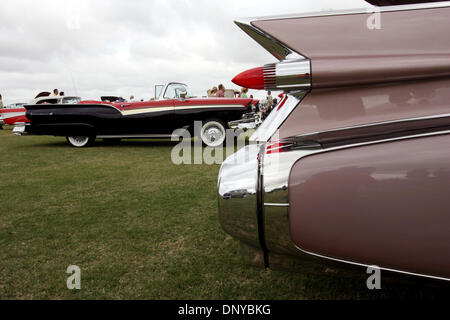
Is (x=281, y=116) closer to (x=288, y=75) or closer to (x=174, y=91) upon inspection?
(x=288, y=75)

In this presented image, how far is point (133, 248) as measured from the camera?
207 cm

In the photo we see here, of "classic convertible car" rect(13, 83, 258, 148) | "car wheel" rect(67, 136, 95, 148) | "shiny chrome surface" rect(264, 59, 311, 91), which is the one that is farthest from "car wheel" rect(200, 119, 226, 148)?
"shiny chrome surface" rect(264, 59, 311, 91)

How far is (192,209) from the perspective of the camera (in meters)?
2.80

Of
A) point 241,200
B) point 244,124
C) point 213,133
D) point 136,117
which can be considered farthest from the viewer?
point 213,133

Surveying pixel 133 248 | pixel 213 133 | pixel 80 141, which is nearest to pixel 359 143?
pixel 133 248

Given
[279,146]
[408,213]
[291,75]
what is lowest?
[408,213]

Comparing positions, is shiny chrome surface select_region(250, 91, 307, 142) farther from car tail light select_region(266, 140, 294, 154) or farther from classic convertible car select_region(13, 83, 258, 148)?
classic convertible car select_region(13, 83, 258, 148)

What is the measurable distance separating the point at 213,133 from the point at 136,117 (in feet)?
5.58

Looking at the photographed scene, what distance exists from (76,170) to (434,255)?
4.57 metres

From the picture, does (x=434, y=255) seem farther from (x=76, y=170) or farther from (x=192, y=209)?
(x=76, y=170)

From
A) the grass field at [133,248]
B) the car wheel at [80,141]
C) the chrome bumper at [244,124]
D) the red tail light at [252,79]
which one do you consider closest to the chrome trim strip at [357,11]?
the red tail light at [252,79]

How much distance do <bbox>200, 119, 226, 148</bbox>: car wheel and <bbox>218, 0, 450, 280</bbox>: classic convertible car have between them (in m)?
5.63

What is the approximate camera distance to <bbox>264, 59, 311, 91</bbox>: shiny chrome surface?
0.99m

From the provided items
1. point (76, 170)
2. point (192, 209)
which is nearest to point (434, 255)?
point (192, 209)
